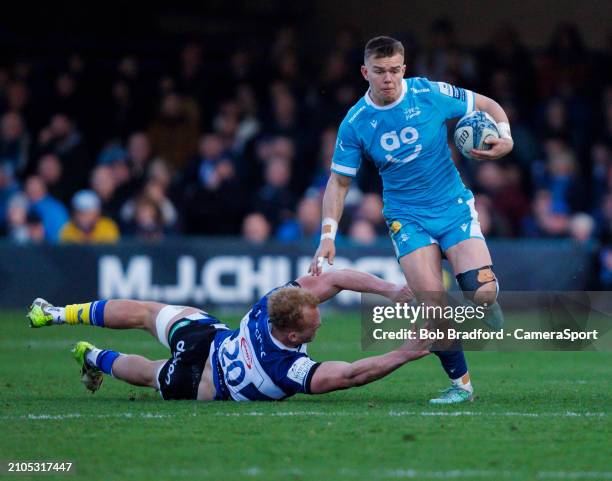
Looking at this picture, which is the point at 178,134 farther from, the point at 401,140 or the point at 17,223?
the point at 401,140

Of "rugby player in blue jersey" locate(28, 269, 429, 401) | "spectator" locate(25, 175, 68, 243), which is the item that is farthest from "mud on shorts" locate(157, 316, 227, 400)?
"spectator" locate(25, 175, 68, 243)

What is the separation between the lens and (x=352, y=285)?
916cm

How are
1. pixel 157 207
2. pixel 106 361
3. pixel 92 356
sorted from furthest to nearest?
pixel 157 207 → pixel 92 356 → pixel 106 361

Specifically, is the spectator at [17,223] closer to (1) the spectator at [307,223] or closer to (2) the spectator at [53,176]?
(2) the spectator at [53,176]

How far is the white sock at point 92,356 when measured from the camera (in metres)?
9.34

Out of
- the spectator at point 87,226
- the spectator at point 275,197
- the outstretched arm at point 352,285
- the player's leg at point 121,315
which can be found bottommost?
the player's leg at point 121,315

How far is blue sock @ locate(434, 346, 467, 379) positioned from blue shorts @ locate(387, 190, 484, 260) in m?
0.71

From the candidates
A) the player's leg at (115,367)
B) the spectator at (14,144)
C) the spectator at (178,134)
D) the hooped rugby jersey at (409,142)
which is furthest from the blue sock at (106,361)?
the spectator at (14,144)

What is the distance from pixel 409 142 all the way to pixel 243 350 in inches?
70.4

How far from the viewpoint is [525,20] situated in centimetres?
2086

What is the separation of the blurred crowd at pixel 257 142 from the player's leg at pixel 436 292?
755 cm

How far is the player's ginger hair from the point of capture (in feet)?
27.5

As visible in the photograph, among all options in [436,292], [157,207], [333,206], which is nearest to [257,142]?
[157,207]

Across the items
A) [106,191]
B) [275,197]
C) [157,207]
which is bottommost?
[157,207]
